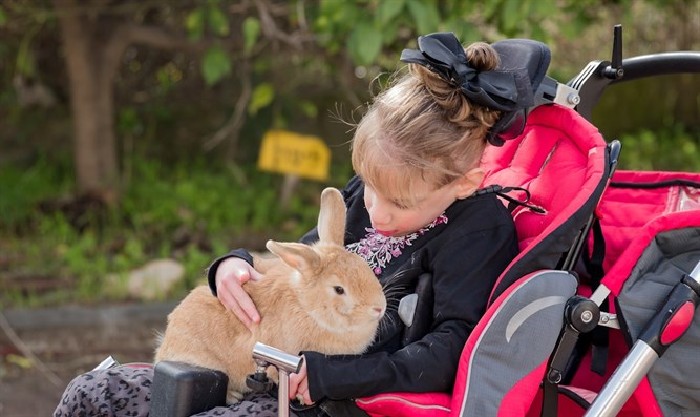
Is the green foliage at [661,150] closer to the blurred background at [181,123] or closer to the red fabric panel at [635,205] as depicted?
the blurred background at [181,123]

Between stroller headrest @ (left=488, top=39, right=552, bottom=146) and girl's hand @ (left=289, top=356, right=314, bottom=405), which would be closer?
girl's hand @ (left=289, top=356, right=314, bottom=405)

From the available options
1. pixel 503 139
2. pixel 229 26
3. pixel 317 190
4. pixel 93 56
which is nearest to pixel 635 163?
pixel 317 190

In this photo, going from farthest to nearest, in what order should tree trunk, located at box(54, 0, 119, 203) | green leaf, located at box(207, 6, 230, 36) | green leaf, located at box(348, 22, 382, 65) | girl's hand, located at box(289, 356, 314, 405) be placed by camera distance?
tree trunk, located at box(54, 0, 119, 203), green leaf, located at box(207, 6, 230, 36), green leaf, located at box(348, 22, 382, 65), girl's hand, located at box(289, 356, 314, 405)

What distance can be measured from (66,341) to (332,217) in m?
2.89

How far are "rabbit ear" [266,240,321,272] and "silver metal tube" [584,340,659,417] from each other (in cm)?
67

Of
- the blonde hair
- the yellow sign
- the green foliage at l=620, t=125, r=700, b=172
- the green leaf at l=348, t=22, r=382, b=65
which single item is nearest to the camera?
the blonde hair

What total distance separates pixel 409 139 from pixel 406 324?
418 mm

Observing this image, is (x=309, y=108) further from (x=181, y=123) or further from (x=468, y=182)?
(x=468, y=182)

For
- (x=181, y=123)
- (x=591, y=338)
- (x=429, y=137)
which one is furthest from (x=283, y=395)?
(x=181, y=123)

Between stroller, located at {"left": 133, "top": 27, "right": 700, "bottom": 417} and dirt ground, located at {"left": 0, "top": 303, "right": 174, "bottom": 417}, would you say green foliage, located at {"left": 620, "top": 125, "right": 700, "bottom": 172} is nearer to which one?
dirt ground, located at {"left": 0, "top": 303, "right": 174, "bottom": 417}

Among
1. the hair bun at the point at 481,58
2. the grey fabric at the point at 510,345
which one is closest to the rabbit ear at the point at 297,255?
the grey fabric at the point at 510,345

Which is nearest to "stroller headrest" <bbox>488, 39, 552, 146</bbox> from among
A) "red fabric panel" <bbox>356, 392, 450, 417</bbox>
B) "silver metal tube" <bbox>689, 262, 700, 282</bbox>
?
"silver metal tube" <bbox>689, 262, 700, 282</bbox>

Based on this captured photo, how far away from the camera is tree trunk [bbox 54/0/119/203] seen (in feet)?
19.3

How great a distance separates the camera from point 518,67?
7.76 feet
